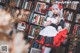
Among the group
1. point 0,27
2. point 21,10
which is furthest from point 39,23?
point 0,27

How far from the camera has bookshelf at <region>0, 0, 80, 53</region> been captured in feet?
11.5

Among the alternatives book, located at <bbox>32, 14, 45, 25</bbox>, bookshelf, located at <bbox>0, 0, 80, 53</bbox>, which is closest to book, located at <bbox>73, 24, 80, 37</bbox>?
bookshelf, located at <bbox>0, 0, 80, 53</bbox>

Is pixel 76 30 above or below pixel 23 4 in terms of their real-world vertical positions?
below

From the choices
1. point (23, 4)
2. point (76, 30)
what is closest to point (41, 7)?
point (23, 4)

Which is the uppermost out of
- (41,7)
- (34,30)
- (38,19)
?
(41,7)

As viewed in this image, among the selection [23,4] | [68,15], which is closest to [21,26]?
[23,4]

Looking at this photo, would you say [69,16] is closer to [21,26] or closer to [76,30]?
[76,30]

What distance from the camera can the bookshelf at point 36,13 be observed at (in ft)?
11.5

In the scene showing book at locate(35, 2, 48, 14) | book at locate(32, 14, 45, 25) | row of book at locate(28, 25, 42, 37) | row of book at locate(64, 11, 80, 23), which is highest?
book at locate(35, 2, 48, 14)

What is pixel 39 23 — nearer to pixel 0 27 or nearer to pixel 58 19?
pixel 58 19

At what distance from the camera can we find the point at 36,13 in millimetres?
3514

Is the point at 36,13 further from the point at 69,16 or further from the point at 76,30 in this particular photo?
the point at 76,30

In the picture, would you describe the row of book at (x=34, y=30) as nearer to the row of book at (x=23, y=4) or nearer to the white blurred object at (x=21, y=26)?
the white blurred object at (x=21, y=26)

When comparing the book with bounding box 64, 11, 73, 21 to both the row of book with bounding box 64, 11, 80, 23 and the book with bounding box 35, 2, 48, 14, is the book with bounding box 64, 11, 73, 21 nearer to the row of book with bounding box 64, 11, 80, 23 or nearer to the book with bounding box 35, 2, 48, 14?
the row of book with bounding box 64, 11, 80, 23
